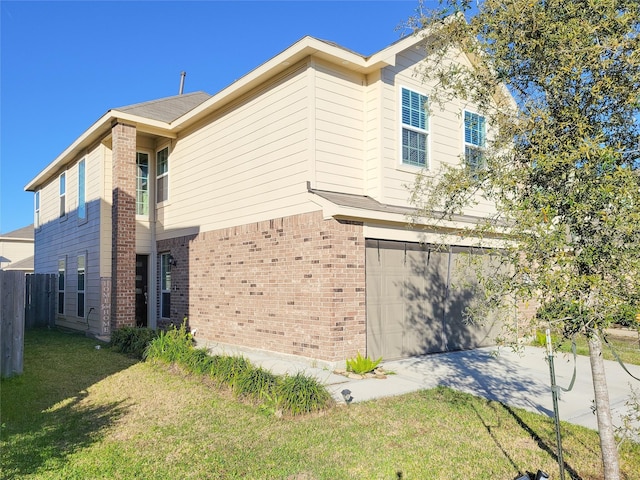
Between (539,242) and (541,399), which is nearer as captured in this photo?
(539,242)

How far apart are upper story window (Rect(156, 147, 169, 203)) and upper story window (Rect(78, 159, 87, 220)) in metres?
2.43

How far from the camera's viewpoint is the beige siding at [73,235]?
1380cm

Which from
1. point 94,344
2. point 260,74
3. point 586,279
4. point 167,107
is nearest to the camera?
point 586,279

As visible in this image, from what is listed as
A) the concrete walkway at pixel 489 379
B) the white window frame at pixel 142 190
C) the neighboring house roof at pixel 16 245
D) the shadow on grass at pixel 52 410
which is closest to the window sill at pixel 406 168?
the concrete walkway at pixel 489 379

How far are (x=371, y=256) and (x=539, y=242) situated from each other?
5.62 metres

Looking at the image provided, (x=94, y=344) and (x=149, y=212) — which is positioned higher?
(x=149, y=212)

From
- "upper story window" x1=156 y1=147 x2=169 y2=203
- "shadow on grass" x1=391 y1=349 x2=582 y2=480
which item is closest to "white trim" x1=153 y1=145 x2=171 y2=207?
"upper story window" x1=156 y1=147 x2=169 y2=203

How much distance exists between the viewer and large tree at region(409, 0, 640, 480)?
338 cm

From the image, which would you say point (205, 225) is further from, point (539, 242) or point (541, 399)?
point (539, 242)

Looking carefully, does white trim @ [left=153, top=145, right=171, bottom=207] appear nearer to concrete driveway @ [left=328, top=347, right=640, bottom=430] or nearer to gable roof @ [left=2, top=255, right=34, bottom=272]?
concrete driveway @ [left=328, top=347, right=640, bottom=430]

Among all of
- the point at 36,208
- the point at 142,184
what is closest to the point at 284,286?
the point at 142,184

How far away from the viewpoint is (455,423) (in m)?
5.57

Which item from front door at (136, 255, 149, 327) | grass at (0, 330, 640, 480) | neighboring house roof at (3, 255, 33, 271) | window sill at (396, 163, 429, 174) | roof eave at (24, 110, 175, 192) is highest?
roof eave at (24, 110, 175, 192)

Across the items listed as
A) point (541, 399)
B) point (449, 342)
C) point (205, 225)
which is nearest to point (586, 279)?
point (541, 399)
